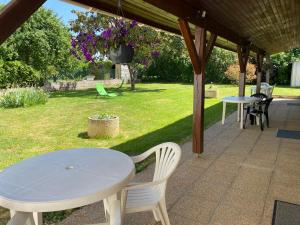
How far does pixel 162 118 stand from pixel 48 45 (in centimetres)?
1183

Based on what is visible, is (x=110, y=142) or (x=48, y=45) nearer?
(x=110, y=142)

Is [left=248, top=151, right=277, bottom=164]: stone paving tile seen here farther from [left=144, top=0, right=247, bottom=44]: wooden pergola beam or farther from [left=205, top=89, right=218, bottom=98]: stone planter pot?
[left=205, top=89, right=218, bottom=98]: stone planter pot

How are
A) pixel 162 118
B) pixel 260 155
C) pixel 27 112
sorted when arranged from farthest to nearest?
pixel 27 112 → pixel 162 118 → pixel 260 155

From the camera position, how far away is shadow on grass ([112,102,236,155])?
4773 millimetres

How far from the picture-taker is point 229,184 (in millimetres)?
3301

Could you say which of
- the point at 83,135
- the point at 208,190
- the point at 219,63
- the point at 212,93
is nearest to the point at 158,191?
the point at 208,190

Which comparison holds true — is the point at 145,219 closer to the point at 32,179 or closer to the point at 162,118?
the point at 32,179

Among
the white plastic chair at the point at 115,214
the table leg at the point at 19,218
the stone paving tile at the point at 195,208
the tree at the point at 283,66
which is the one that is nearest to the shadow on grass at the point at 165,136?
the stone paving tile at the point at 195,208

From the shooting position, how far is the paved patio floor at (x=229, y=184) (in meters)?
2.58

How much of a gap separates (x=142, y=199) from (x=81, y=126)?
4.63m

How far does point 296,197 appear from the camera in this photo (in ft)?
9.71

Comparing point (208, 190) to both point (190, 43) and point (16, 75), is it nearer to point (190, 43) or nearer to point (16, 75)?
point (190, 43)

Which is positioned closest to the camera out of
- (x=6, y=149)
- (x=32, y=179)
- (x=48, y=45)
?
(x=32, y=179)

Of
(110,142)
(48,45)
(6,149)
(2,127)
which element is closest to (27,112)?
(2,127)
